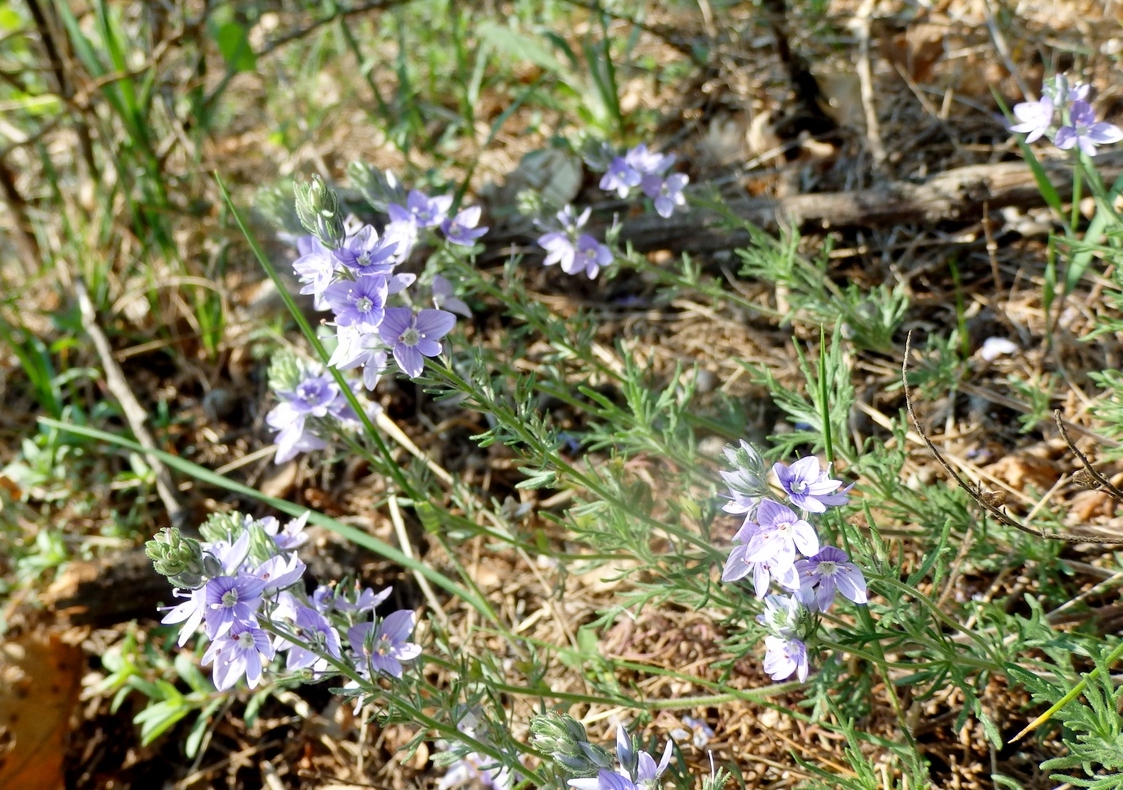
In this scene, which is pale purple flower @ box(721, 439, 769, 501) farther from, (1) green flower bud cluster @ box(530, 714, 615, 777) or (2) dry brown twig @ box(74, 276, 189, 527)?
(2) dry brown twig @ box(74, 276, 189, 527)

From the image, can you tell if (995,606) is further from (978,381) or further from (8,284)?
(8,284)

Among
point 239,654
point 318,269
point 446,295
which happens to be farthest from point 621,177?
point 239,654

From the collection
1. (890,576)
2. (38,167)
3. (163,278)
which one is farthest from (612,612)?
(38,167)

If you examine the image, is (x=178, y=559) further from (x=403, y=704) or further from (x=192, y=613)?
(x=403, y=704)

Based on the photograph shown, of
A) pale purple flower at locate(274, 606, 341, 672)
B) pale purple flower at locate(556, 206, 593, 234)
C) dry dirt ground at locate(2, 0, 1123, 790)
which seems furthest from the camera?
pale purple flower at locate(556, 206, 593, 234)

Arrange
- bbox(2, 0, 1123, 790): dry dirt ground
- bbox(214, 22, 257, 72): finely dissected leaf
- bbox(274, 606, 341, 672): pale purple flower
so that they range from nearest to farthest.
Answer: bbox(274, 606, 341, 672): pale purple flower < bbox(2, 0, 1123, 790): dry dirt ground < bbox(214, 22, 257, 72): finely dissected leaf

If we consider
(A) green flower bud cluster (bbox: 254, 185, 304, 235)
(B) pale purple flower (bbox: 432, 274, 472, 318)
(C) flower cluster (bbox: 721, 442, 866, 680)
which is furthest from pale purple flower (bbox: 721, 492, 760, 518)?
(A) green flower bud cluster (bbox: 254, 185, 304, 235)
